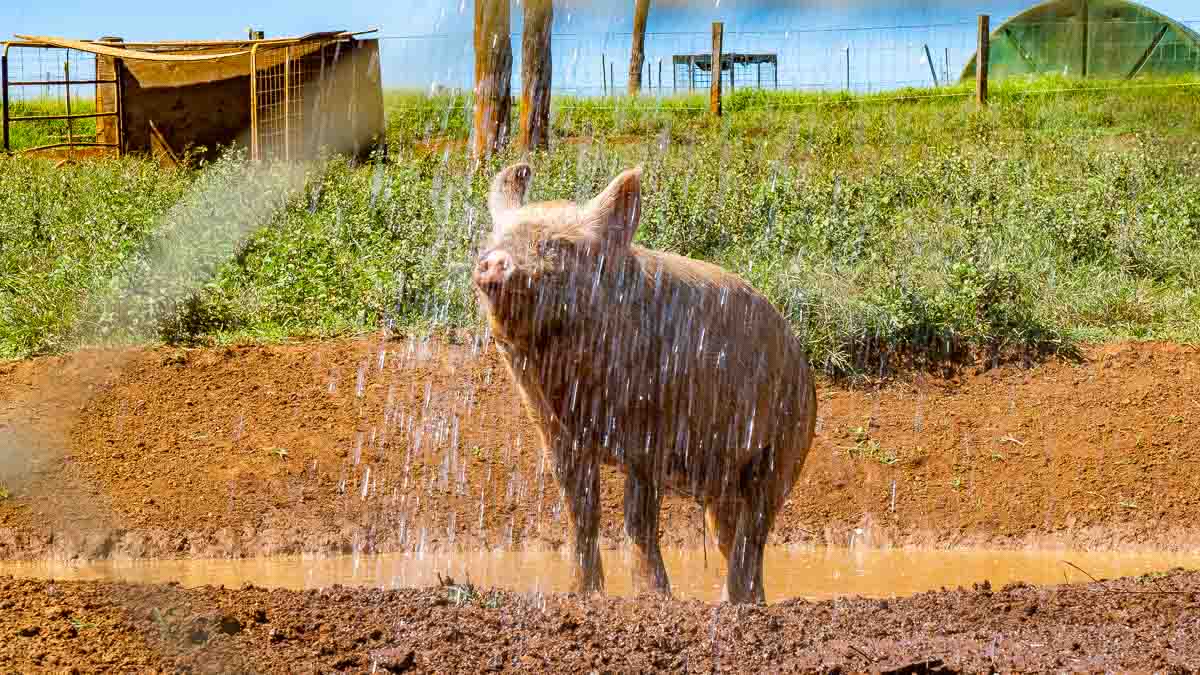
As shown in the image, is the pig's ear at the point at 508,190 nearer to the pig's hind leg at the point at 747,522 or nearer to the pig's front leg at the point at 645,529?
the pig's front leg at the point at 645,529

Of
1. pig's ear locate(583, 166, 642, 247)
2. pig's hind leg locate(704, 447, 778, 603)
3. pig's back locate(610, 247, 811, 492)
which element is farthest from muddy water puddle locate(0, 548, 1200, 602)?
pig's ear locate(583, 166, 642, 247)

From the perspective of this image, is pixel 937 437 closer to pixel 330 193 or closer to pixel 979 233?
pixel 979 233

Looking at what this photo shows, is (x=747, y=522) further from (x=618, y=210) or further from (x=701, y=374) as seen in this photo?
(x=618, y=210)

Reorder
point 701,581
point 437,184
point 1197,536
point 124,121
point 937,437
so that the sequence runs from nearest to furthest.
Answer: point 701,581, point 1197,536, point 937,437, point 437,184, point 124,121

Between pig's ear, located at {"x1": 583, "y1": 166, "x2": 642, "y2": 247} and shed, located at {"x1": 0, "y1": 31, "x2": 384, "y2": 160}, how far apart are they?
13783mm

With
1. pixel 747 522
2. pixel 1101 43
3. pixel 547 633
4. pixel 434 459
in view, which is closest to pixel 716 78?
pixel 1101 43

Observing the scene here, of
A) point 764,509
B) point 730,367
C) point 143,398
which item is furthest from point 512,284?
point 143,398

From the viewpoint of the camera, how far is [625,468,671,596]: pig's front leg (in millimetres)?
6398

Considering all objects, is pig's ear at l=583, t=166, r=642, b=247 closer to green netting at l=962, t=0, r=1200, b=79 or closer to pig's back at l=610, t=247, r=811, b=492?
pig's back at l=610, t=247, r=811, b=492

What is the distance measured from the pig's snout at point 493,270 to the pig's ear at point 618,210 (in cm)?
64

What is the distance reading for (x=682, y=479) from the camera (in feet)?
21.6

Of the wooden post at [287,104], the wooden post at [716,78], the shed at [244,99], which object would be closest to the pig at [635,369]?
the wooden post at [287,104]

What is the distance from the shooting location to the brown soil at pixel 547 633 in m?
4.63

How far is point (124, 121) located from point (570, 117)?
739cm
